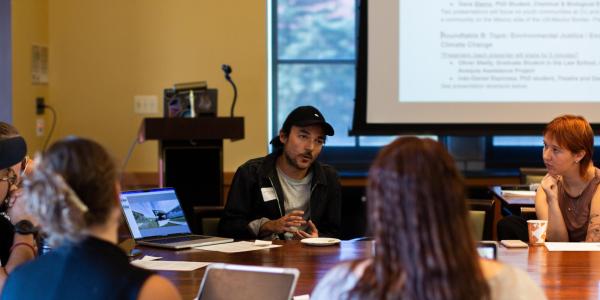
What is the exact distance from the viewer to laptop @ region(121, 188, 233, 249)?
3.27m

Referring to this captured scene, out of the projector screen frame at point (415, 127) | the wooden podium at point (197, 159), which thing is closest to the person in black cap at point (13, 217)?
the wooden podium at point (197, 159)

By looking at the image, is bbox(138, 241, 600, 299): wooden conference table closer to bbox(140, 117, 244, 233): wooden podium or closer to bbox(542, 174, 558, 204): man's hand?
bbox(542, 174, 558, 204): man's hand

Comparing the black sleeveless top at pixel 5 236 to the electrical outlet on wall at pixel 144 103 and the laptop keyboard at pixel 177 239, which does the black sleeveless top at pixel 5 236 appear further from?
the electrical outlet on wall at pixel 144 103

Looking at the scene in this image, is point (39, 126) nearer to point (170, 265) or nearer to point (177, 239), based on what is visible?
point (177, 239)

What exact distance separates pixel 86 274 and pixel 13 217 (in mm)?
1048

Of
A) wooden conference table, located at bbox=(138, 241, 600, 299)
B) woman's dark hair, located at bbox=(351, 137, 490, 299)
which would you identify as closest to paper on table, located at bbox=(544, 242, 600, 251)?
Answer: wooden conference table, located at bbox=(138, 241, 600, 299)

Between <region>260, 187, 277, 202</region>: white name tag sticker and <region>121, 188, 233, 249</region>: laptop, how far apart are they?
0.49 m

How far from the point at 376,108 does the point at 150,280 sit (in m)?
4.30

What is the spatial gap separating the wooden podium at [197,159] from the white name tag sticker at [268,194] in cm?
109

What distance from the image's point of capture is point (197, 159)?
16.4 feet

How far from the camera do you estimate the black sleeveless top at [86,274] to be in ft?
5.18

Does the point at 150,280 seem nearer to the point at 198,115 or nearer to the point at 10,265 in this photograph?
the point at 10,265

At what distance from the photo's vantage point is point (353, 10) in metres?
6.09

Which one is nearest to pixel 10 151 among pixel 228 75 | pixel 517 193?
pixel 517 193
